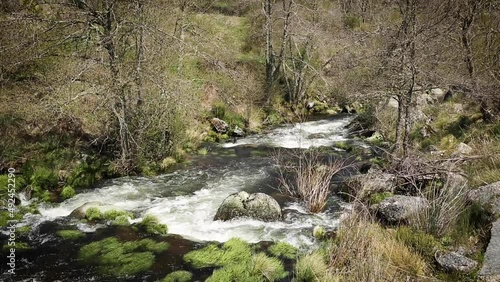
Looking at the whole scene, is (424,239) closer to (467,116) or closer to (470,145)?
(470,145)

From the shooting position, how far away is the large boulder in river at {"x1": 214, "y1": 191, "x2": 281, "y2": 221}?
8.23 m

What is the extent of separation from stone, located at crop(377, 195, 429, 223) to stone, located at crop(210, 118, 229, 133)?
1036cm

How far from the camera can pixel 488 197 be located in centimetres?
609

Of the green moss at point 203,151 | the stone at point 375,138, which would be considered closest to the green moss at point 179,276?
the green moss at point 203,151

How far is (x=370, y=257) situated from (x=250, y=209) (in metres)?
3.85

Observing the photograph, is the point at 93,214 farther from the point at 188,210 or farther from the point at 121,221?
the point at 188,210

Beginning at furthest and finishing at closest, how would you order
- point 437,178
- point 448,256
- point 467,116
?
point 467,116, point 437,178, point 448,256

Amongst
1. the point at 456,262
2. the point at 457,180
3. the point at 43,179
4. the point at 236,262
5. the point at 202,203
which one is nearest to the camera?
the point at 456,262

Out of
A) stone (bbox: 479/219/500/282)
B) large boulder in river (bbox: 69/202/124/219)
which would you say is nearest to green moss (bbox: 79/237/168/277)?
large boulder in river (bbox: 69/202/124/219)

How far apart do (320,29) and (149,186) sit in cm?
1507

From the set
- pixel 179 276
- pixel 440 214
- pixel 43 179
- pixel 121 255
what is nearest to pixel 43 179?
pixel 43 179

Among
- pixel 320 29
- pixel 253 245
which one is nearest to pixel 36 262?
pixel 253 245

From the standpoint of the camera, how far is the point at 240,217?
8195 millimetres

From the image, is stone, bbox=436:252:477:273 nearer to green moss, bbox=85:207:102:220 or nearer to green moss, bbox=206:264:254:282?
green moss, bbox=206:264:254:282
